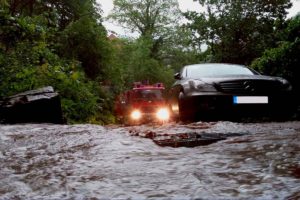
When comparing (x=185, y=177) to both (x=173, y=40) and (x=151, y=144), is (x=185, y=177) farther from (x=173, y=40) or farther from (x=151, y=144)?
(x=173, y=40)

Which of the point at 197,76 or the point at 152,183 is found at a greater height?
the point at 197,76

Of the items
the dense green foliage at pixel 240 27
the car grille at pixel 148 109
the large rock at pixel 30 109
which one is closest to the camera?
the large rock at pixel 30 109

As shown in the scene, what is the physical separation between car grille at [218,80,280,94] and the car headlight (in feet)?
0.45

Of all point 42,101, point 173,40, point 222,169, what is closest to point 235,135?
point 222,169

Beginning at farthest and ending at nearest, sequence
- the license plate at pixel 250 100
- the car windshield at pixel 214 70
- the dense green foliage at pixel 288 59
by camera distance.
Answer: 1. the dense green foliage at pixel 288 59
2. the car windshield at pixel 214 70
3. the license plate at pixel 250 100

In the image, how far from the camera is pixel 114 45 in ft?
81.4

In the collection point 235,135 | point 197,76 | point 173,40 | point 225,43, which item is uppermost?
point 173,40

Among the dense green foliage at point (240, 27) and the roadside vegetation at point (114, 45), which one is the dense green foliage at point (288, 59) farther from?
the dense green foliage at point (240, 27)

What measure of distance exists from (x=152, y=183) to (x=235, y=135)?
2242 millimetres

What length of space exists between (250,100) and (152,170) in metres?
4.30

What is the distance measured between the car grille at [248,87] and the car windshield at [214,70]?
535 millimetres

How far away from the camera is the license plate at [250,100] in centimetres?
623

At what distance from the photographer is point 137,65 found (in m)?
39.7

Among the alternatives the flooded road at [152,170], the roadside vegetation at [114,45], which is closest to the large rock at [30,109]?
the roadside vegetation at [114,45]
